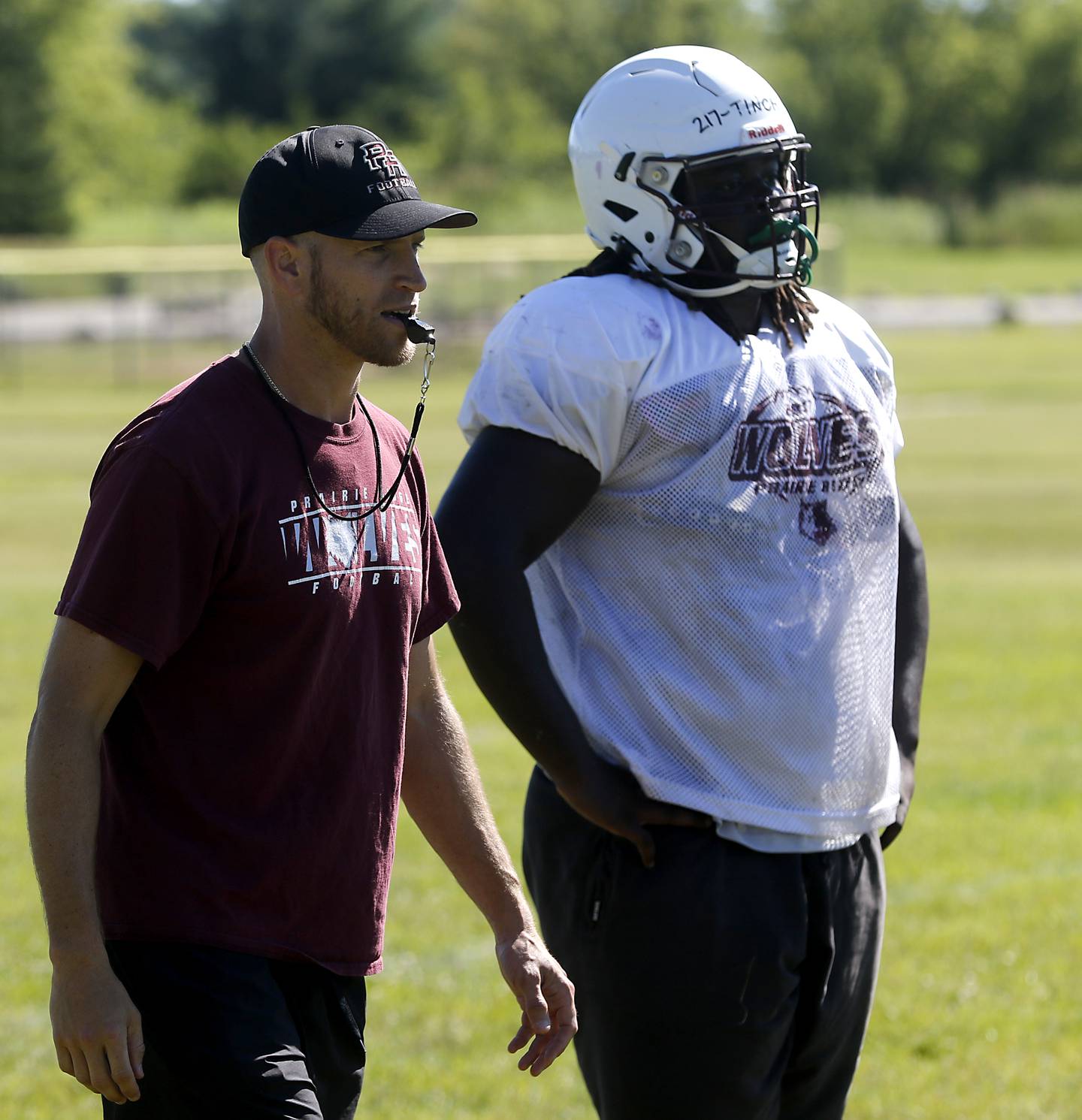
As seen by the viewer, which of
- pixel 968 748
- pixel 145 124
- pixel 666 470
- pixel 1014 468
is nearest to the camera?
pixel 666 470

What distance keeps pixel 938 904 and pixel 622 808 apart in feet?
11.1

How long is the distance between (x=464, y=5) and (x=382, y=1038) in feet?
313

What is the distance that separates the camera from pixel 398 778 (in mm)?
2748

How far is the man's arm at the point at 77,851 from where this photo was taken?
7.80ft

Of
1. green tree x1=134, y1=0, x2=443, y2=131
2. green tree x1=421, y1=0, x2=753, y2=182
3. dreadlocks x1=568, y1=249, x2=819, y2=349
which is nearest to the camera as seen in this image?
dreadlocks x1=568, y1=249, x2=819, y2=349

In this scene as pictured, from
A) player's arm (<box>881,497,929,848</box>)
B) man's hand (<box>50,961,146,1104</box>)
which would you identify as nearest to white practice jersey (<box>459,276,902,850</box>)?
player's arm (<box>881,497,929,848</box>)

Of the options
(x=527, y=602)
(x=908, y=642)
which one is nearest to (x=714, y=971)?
(x=527, y=602)

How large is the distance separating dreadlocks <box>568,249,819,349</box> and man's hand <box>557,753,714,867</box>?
66cm

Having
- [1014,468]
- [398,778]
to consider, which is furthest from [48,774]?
[1014,468]

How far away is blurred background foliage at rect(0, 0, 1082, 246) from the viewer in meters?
57.2

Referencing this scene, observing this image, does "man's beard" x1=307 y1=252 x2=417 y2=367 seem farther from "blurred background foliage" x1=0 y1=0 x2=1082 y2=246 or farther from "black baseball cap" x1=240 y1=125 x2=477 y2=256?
"blurred background foliage" x1=0 y1=0 x2=1082 y2=246

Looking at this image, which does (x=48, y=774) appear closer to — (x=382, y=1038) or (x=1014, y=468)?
(x=382, y=1038)

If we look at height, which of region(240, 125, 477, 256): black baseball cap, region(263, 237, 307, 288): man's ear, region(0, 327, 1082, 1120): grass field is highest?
region(240, 125, 477, 256): black baseball cap

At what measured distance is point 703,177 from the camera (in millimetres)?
2893
